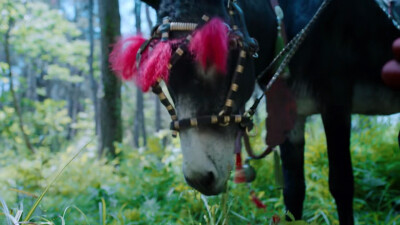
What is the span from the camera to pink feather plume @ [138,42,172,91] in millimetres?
1318

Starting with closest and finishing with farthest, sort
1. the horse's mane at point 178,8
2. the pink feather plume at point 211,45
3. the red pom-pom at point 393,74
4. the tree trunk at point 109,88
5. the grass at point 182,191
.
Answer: the pink feather plume at point 211,45
the horse's mane at point 178,8
the red pom-pom at point 393,74
the grass at point 182,191
the tree trunk at point 109,88

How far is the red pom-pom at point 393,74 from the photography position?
5.45ft

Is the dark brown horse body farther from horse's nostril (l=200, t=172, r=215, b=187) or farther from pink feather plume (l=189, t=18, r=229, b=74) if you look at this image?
horse's nostril (l=200, t=172, r=215, b=187)

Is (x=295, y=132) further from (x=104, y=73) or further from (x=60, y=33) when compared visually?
(x=60, y=33)

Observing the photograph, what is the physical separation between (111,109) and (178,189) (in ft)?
9.22

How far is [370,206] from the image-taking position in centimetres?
315

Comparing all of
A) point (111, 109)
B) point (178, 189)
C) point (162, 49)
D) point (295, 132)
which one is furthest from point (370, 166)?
point (111, 109)

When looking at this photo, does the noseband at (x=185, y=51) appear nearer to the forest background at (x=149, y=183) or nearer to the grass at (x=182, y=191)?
the forest background at (x=149, y=183)

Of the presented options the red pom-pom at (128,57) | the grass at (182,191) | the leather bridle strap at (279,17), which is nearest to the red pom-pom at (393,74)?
the leather bridle strap at (279,17)

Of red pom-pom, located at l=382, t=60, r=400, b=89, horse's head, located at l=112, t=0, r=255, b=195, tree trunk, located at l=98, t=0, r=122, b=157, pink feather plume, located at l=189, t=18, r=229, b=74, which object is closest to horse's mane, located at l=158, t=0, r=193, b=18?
horse's head, located at l=112, t=0, r=255, b=195

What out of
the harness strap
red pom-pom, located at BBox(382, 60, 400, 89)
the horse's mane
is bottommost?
the harness strap

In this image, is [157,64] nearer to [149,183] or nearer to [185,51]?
[185,51]

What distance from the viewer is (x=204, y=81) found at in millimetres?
1368

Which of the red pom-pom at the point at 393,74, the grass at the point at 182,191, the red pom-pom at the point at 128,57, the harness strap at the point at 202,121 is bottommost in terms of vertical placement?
the grass at the point at 182,191
